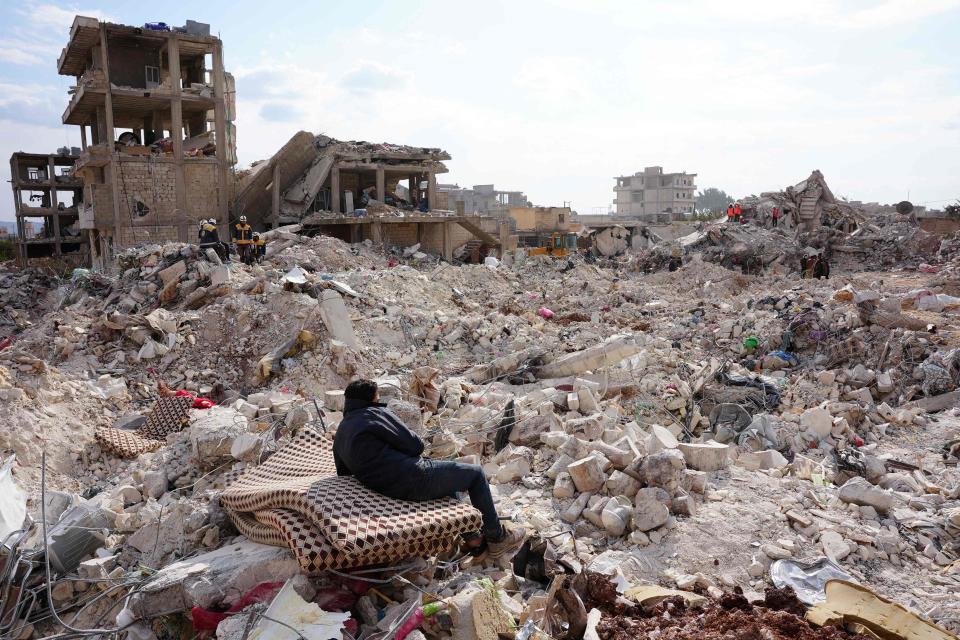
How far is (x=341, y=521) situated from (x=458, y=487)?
739 mm

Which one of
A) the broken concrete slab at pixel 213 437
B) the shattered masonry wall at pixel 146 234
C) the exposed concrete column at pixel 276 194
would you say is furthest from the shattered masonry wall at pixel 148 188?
the broken concrete slab at pixel 213 437

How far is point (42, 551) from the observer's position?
3893 mm

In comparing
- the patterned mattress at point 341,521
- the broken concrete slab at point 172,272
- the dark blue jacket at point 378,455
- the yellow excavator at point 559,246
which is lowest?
the patterned mattress at point 341,521

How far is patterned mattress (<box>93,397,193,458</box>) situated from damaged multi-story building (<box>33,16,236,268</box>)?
1221 cm

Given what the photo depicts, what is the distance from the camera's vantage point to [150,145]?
19.2m

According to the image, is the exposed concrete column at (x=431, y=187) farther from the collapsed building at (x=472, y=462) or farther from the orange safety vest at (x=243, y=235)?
the orange safety vest at (x=243, y=235)

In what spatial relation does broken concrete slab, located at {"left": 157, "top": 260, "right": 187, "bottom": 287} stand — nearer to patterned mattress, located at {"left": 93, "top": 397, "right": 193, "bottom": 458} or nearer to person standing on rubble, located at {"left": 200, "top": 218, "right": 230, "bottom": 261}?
person standing on rubble, located at {"left": 200, "top": 218, "right": 230, "bottom": 261}

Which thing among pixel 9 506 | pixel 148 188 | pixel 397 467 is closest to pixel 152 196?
pixel 148 188

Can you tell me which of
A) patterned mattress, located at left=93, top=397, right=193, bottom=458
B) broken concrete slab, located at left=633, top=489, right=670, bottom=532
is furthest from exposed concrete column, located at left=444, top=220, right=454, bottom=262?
broken concrete slab, located at left=633, top=489, right=670, bottom=532

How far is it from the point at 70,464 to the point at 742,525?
6133mm

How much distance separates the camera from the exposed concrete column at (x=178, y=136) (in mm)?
18547

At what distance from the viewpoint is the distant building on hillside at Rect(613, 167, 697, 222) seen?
54625 mm

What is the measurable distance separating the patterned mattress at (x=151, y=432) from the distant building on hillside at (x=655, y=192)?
49807 mm

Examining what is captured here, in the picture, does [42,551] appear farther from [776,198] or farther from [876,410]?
[776,198]
